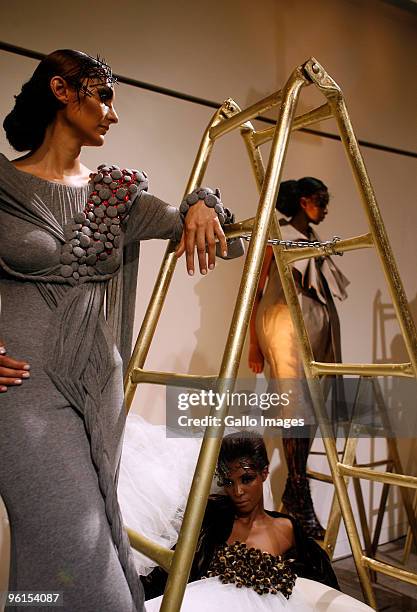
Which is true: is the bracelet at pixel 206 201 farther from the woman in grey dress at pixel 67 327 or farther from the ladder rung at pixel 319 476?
the ladder rung at pixel 319 476

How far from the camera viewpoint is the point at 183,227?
100 centimetres

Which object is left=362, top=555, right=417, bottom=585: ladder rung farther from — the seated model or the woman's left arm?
the woman's left arm

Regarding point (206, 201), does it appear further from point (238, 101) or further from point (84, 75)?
point (238, 101)

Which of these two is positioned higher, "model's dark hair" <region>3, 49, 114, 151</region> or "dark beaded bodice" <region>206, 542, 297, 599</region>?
"model's dark hair" <region>3, 49, 114, 151</region>

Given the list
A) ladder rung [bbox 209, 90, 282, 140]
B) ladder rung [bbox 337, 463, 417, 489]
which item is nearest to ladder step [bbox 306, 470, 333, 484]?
ladder rung [bbox 337, 463, 417, 489]

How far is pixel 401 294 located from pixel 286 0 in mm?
1904

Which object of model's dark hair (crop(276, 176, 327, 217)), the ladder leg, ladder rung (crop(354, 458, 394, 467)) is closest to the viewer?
the ladder leg

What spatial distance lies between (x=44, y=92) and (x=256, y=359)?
1.49 m

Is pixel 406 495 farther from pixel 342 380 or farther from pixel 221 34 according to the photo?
pixel 221 34

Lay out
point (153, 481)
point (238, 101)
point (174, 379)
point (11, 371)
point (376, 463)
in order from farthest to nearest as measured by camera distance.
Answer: point (376, 463) → point (238, 101) → point (153, 481) → point (174, 379) → point (11, 371)

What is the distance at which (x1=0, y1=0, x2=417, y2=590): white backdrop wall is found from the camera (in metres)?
2.00

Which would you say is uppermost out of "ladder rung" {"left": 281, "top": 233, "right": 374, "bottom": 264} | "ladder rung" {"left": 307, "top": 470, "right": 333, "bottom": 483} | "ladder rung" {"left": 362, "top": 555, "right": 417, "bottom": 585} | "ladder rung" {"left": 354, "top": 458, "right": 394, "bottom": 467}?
"ladder rung" {"left": 281, "top": 233, "right": 374, "bottom": 264}

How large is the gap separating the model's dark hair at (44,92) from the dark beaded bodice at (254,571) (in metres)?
1.12

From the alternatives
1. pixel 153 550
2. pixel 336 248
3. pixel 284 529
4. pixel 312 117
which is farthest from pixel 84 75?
pixel 284 529
